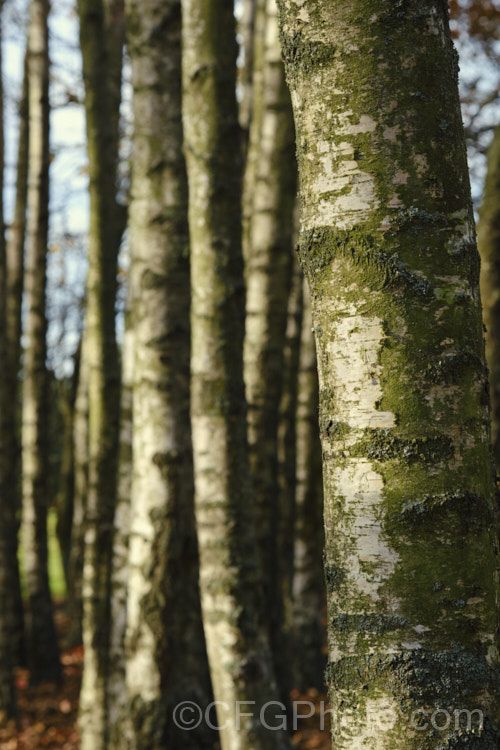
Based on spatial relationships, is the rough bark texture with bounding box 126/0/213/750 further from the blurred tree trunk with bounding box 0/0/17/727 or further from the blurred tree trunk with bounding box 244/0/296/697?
the blurred tree trunk with bounding box 0/0/17/727

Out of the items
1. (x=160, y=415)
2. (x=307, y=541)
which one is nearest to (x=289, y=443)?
(x=307, y=541)

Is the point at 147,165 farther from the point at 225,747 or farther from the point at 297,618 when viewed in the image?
the point at 297,618

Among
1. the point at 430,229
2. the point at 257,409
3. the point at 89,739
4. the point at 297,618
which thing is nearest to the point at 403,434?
the point at 430,229

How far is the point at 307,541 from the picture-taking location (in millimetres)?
8148

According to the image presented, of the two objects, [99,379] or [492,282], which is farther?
[99,379]

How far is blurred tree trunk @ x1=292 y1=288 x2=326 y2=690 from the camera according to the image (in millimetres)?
7965

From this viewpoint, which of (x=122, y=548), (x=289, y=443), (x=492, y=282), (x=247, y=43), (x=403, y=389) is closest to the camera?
(x=403, y=389)

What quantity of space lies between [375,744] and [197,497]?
7.23 ft

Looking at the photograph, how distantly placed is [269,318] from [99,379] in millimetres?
1647

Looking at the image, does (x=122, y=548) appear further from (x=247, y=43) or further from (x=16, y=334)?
(x=247, y=43)

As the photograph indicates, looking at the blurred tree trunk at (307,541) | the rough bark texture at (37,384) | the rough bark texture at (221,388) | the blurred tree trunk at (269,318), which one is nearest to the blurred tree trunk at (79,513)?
the rough bark texture at (37,384)

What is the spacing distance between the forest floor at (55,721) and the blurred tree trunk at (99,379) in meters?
1.74

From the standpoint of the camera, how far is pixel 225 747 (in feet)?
10.6

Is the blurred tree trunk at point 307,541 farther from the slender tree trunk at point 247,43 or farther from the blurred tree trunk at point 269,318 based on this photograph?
the slender tree trunk at point 247,43
